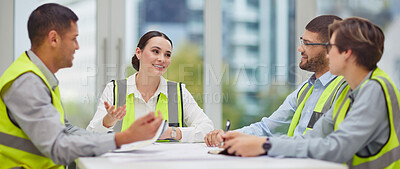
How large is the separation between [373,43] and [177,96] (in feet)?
4.53

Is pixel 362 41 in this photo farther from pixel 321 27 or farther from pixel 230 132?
pixel 321 27

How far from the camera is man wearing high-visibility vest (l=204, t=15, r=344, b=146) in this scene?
2029 mm

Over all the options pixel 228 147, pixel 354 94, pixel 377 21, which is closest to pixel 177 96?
pixel 228 147

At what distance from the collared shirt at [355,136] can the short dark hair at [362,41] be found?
0.11 m

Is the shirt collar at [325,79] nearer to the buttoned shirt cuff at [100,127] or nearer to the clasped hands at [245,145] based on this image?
the clasped hands at [245,145]

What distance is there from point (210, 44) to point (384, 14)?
1861 mm

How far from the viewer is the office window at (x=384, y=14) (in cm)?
434

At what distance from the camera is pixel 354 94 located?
152cm

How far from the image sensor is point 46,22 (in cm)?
160

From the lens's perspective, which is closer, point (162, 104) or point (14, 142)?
point (14, 142)

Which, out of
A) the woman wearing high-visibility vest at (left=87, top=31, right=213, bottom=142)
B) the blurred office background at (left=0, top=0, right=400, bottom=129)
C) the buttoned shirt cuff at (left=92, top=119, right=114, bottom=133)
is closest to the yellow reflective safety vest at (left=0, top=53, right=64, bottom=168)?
the buttoned shirt cuff at (left=92, top=119, right=114, bottom=133)

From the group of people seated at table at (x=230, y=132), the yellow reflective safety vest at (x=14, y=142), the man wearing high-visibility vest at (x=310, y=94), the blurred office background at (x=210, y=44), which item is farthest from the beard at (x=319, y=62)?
the blurred office background at (x=210, y=44)

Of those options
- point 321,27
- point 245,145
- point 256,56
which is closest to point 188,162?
point 245,145

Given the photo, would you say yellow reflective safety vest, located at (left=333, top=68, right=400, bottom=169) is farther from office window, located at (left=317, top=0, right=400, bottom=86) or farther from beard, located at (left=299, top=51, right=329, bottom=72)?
office window, located at (left=317, top=0, right=400, bottom=86)
